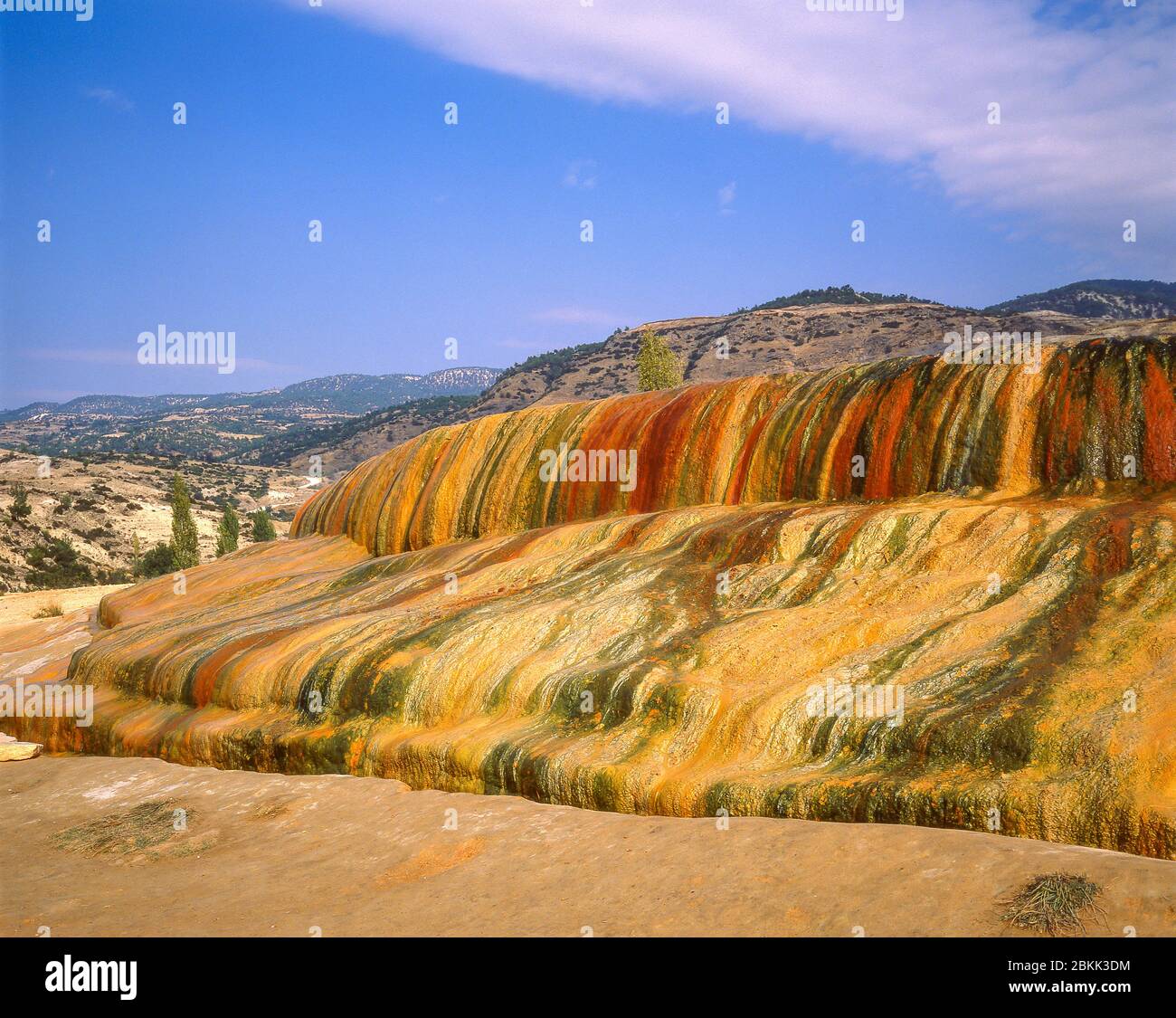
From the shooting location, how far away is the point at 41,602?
132ft

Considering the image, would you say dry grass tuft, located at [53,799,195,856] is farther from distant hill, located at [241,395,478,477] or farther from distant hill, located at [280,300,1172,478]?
distant hill, located at [241,395,478,477]

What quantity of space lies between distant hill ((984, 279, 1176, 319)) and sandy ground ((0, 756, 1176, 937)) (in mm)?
124712

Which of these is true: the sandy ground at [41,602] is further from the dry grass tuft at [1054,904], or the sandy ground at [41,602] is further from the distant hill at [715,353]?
the distant hill at [715,353]

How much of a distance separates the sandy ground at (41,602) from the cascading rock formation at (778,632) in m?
18.5

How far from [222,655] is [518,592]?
5.11 m

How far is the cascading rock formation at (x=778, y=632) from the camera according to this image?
10023 millimetres

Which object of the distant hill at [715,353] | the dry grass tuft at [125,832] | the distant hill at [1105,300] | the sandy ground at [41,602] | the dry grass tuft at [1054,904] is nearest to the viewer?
the dry grass tuft at [1054,904]

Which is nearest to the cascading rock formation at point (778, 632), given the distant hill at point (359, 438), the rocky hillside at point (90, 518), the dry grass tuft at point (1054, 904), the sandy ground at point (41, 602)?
the dry grass tuft at point (1054, 904)

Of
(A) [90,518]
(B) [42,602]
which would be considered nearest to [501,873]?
(B) [42,602]

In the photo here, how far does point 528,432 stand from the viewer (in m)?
23.7

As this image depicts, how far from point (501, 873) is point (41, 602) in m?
37.2

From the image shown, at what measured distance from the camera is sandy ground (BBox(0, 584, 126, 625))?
121ft

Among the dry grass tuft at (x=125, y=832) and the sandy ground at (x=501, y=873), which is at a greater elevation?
the sandy ground at (x=501, y=873)

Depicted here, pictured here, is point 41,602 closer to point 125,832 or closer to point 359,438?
point 125,832
